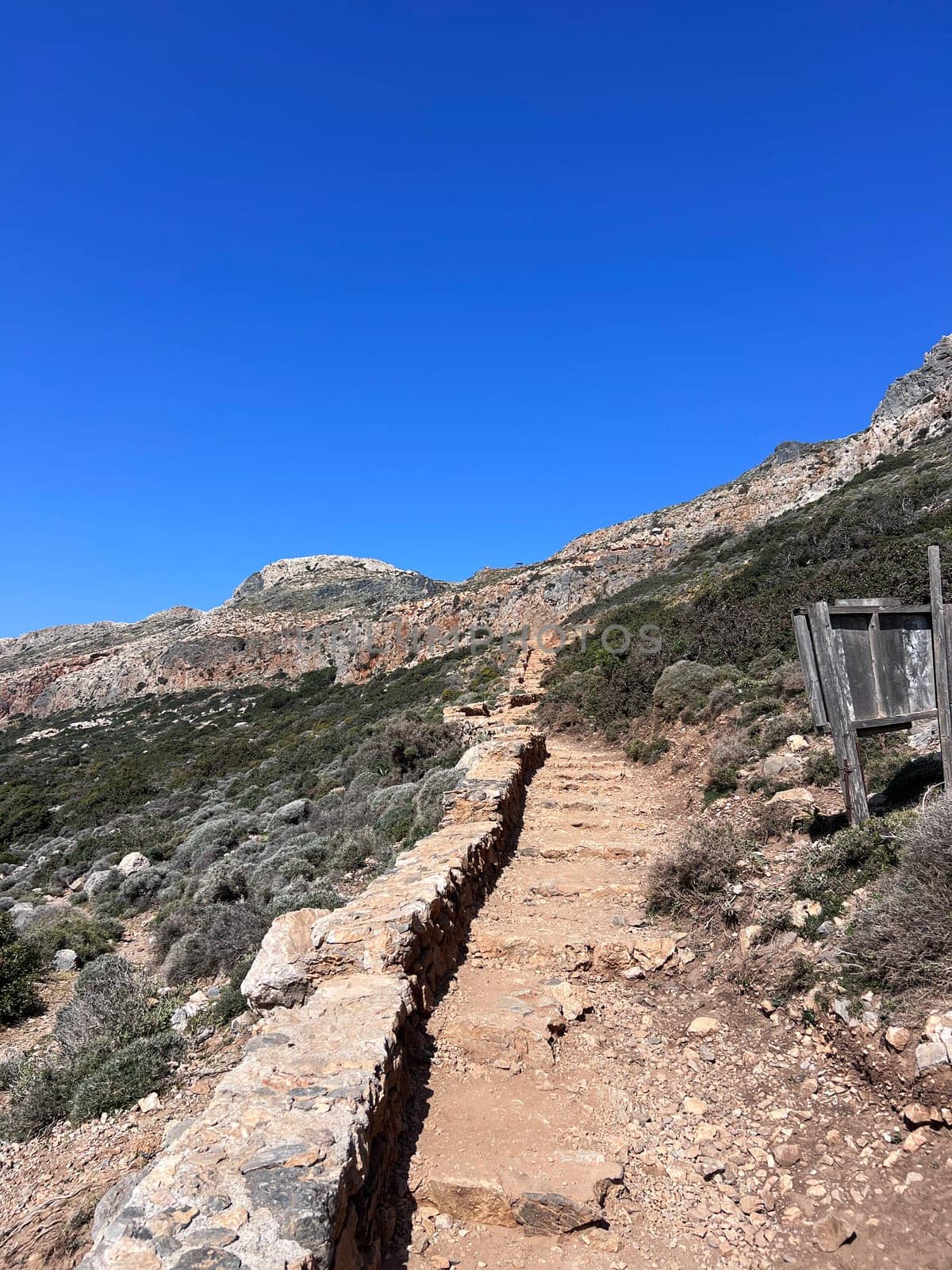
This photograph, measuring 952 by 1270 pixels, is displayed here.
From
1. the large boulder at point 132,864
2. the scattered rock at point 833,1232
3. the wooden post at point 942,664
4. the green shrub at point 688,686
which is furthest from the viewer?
the large boulder at point 132,864

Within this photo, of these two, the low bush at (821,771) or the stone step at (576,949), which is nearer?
the stone step at (576,949)

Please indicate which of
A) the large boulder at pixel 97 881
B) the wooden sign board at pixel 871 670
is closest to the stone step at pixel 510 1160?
the wooden sign board at pixel 871 670

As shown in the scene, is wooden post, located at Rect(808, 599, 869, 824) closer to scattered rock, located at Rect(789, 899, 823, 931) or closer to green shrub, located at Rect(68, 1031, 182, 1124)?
scattered rock, located at Rect(789, 899, 823, 931)

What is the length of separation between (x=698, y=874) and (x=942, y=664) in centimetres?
264

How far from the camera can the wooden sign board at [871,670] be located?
5.13 m

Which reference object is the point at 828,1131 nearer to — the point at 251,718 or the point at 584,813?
the point at 584,813

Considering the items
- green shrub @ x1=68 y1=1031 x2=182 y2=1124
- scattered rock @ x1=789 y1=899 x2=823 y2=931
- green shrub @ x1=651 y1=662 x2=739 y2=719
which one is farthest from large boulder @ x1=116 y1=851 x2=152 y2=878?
scattered rock @ x1=789 y1=899 x2=823 y2=931

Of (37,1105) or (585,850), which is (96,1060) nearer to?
(37,1105)

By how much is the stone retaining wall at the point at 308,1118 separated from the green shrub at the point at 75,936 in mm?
7382

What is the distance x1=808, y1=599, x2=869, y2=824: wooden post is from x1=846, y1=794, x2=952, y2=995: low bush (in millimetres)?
1127

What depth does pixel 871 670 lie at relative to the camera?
5281mm

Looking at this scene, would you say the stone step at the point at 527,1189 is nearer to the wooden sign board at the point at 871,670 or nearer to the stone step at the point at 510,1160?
the stone step at the point at 510,1160

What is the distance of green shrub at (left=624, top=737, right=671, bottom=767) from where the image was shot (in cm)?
1132

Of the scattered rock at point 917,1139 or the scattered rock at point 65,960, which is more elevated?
the scattered rock at point 917,1139
